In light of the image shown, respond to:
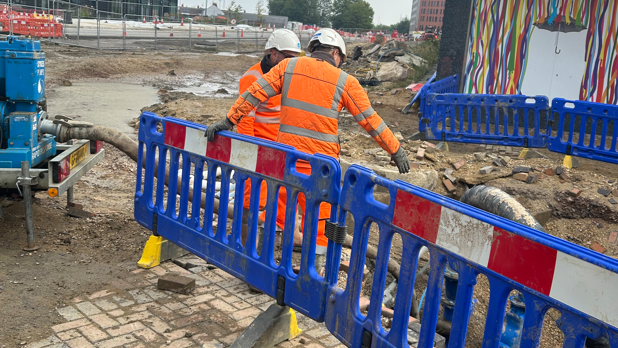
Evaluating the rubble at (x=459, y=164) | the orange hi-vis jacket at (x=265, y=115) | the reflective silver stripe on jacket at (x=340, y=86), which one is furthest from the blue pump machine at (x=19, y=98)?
the rubble at (x=459, y=164)

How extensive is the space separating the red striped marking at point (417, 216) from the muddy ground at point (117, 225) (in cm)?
236

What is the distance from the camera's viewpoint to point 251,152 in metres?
3.52

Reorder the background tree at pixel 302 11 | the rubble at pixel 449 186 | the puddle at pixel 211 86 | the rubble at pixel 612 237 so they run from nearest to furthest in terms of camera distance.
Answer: the rubble at pixel 612 237, the rubble at pixel 449 186, the puddle at pixel 211 86, the background tree at pixel 302 11

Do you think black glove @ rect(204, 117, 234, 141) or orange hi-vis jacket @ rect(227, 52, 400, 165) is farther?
orange hi-vis jacket @ rect(227, 52, 400, 165)

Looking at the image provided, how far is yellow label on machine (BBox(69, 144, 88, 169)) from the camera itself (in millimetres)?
4983

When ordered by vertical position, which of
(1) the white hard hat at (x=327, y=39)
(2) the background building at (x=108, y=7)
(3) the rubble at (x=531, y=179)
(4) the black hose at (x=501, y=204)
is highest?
(2) the background building at (x=108, y=7)

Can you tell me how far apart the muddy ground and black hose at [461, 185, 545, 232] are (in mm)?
1029

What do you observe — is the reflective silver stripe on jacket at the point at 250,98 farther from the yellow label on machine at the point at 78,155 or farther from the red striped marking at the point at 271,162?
the yellow label on machine at the point at 78,155

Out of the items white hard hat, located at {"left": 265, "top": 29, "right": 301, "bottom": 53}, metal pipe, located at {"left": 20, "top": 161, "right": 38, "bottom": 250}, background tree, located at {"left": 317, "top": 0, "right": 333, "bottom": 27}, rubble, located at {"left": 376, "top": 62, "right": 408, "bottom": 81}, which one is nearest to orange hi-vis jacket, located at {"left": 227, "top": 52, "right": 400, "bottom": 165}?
white hard hat, located at {"left": 265, "top": 29, "right": 301, "bottom": 53}

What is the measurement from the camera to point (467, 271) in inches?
91.3

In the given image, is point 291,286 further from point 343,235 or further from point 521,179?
point 521,179

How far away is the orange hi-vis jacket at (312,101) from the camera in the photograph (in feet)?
13.2

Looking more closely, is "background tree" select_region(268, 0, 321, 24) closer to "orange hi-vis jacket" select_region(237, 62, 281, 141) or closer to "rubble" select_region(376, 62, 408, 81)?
"rubble" select_region(376, 62, 408, 81)

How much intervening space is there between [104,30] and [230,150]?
28673 millimetres
